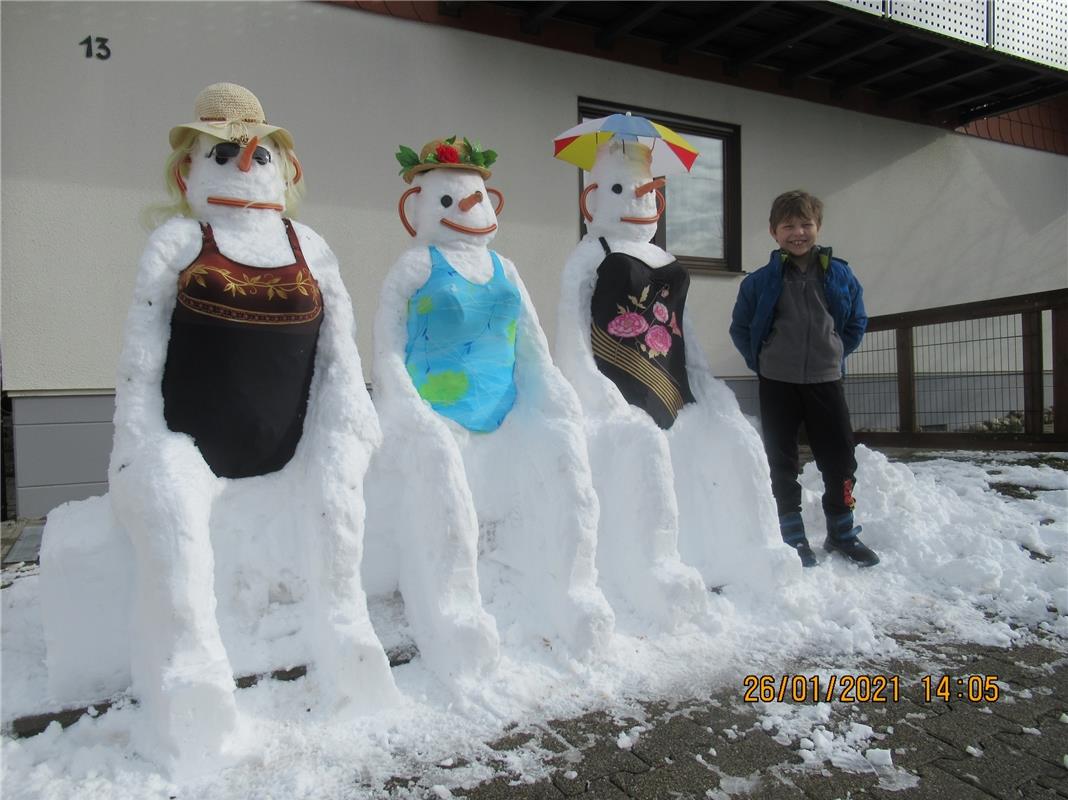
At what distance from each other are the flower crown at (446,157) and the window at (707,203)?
151 inches

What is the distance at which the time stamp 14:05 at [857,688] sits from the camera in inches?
86.0

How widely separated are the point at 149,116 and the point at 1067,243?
9.86 metres

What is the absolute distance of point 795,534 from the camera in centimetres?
336

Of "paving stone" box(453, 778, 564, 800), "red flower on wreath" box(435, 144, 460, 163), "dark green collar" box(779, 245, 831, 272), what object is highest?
"red flower on wreath" box(435, 144, 460, 163)

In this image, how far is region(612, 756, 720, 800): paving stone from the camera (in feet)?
5.67

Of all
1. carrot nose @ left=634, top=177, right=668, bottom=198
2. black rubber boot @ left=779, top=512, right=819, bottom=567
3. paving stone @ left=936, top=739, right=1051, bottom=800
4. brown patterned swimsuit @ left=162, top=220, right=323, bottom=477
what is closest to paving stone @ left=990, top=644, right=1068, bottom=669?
paving stone @ left=936, top=739, right=1051, bottom=800

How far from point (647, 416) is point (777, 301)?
965mm

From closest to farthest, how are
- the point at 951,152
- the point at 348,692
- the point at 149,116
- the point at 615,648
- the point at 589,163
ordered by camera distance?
the point at 348,692
the point at 615,648
the point at 589,163
the point at 149,116
the point at 951,152

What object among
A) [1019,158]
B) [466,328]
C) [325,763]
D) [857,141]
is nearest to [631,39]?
[857,141]

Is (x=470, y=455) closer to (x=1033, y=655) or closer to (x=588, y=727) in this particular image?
(x=588, y=727)

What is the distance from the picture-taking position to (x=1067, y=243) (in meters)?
8.90

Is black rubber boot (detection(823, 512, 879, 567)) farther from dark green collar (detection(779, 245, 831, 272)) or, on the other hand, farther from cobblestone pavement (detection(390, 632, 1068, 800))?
dark green collar (detection(779, 245, 831, 272))

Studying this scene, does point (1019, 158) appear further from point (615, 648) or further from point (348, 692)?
point (348, 692)

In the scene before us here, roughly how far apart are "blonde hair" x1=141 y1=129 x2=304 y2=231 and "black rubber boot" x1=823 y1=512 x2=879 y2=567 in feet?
8.84
